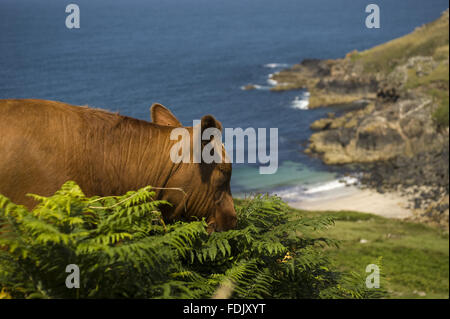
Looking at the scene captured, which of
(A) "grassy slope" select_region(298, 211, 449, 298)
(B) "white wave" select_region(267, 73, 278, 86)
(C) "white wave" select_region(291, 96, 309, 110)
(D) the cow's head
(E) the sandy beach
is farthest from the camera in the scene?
(B) "white wave" select_region(267, 73, 278, 86)

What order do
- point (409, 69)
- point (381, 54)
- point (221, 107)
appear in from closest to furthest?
point (221, 107), point (409, 69), point (381, 54)

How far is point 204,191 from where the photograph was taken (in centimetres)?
448

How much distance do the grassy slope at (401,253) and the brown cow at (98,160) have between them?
16544 millimetres

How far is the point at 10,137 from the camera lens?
373cm

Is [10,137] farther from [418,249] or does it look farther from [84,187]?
[418,249]

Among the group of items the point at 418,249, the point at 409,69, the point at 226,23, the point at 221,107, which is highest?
the point at 226,23

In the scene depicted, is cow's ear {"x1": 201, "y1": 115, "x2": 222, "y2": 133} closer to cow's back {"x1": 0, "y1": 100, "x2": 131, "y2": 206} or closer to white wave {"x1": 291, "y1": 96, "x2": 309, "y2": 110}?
cow's back {"x1": 0, "y1": 100, "x2": 131, "y2": 206}

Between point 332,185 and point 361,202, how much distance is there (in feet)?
19.0

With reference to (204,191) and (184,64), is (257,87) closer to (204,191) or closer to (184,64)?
(184,64)

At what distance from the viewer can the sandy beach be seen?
5112cm

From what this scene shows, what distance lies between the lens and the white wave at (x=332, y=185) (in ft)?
195

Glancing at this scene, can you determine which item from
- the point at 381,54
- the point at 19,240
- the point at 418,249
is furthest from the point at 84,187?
the point at 381,54

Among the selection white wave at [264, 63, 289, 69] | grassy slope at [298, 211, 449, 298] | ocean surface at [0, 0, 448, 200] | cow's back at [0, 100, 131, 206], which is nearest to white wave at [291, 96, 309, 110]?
ocean surface at [0, 0, 448, 200]
